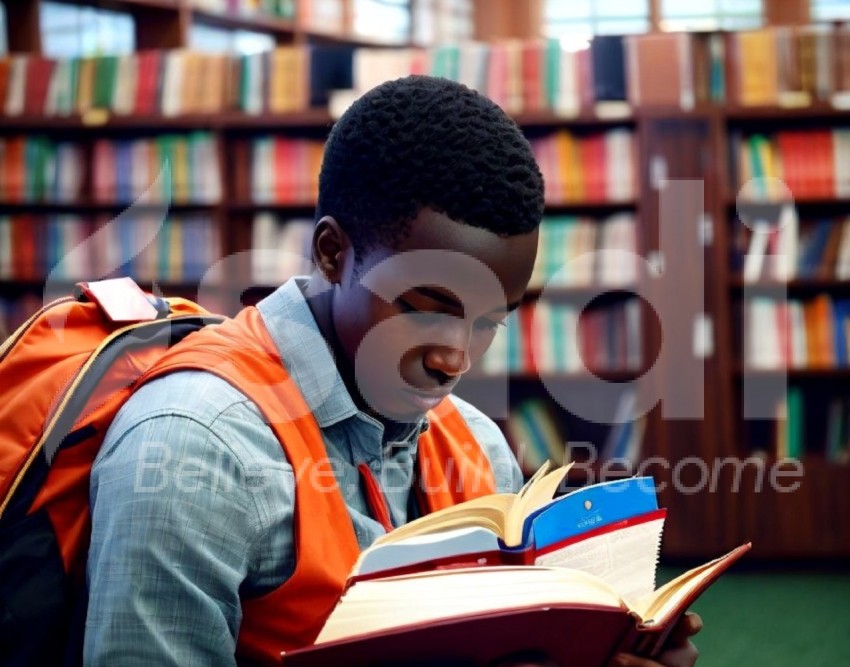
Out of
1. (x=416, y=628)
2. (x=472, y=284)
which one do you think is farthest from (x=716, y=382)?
(x=416, y=628)

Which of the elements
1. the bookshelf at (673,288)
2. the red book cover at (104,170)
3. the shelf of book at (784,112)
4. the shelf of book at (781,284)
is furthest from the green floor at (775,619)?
the red book cover at (104,170)

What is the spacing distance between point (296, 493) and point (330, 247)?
0.80ft

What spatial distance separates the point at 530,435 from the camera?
361cm

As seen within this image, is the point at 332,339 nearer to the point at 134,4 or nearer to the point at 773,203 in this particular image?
the point at 773,203

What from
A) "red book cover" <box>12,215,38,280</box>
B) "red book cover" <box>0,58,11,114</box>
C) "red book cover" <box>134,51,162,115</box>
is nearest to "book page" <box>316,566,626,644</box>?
"red book cover" <box>134,51,162,115</box>

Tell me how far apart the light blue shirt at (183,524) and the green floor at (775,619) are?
2.00m

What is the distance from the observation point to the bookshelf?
3445mm

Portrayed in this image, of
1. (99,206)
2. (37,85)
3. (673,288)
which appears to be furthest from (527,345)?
(37,85)

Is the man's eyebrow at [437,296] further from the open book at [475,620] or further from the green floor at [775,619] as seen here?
the green floor at [775,619]

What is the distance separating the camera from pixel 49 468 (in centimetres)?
84

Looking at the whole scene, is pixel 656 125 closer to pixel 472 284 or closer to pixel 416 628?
pixel 472 284

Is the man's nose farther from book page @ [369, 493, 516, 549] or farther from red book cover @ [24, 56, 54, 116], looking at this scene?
red book cover @ [24, 56, 54, 116]

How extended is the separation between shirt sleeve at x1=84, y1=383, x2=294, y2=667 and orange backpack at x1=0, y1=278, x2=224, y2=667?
31mm

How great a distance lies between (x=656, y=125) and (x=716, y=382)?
88cm
